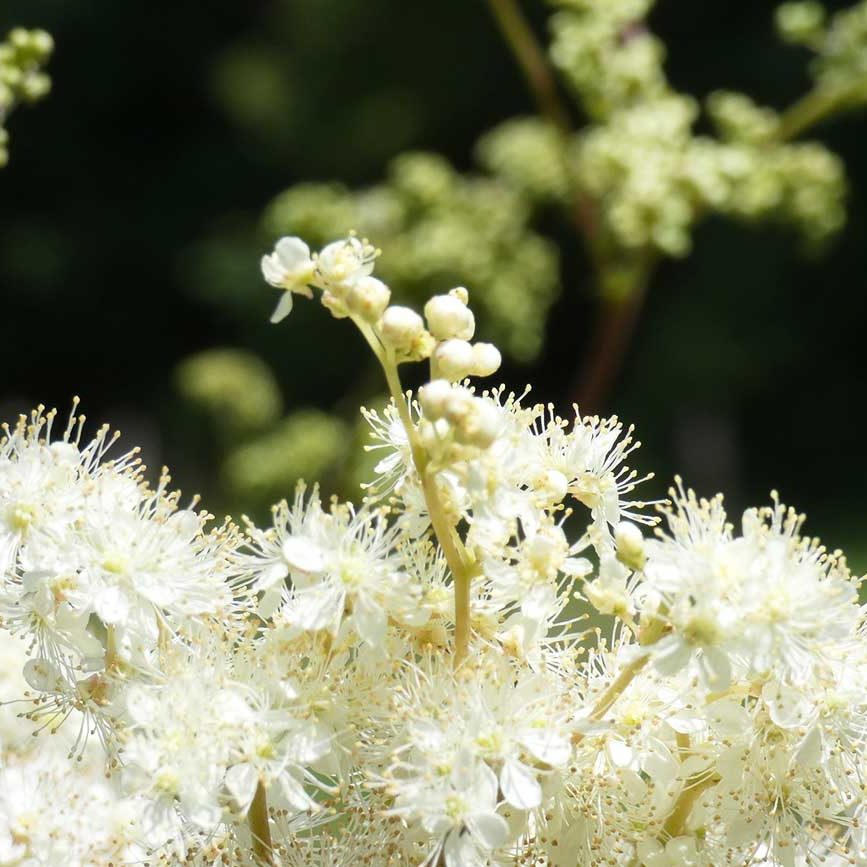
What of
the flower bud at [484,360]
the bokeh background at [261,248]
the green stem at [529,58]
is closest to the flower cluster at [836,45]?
the green stem at [529,58]

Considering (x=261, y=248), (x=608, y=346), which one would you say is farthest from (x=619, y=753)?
(x=261, y=248)

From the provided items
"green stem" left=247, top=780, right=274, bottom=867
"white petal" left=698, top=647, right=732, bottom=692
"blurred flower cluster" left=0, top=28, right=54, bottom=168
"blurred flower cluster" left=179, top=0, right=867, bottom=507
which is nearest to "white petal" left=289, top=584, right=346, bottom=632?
"green stem" left=247, top=780, right=274, bottom=867

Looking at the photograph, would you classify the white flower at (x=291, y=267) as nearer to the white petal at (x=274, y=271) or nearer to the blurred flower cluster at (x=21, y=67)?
the white petal at (x=274, y=271)

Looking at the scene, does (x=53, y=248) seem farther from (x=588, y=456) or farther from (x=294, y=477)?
(x=588, y=456)

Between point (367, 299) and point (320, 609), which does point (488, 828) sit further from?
point (367, 299)

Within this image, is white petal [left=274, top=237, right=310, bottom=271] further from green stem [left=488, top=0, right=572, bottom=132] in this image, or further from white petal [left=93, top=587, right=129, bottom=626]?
green stem [left=488, top=0, right=572, bottom=132]

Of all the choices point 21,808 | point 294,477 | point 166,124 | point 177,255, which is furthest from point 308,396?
point 21,808
